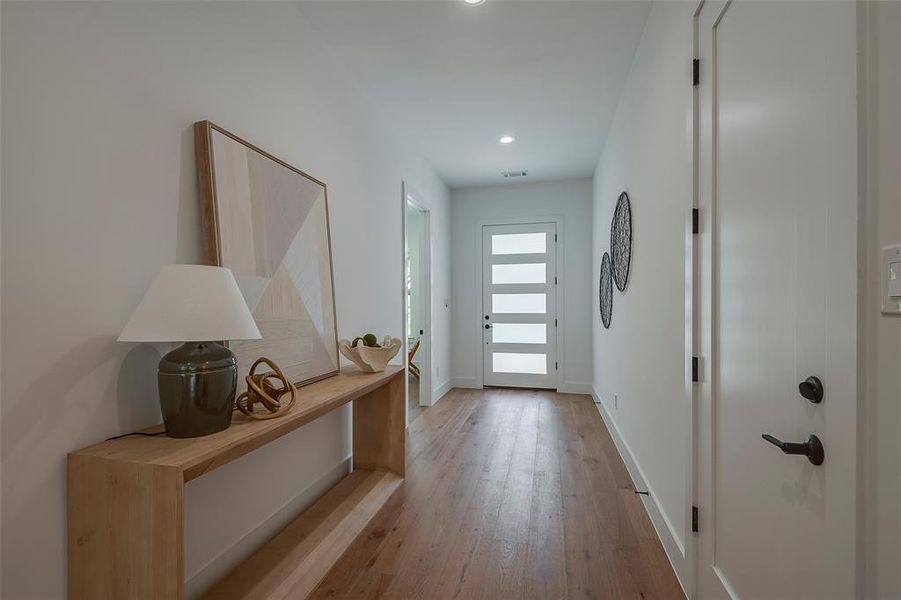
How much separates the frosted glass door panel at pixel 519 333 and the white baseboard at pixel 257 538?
3207 mm

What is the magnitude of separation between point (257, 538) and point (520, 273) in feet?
13.7

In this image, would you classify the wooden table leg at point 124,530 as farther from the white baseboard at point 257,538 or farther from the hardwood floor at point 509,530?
the hardwood floor at point 509,530

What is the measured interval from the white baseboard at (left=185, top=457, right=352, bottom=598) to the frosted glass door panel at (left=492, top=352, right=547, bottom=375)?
3172mm

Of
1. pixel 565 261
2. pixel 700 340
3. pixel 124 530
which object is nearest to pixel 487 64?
pixel 700 340

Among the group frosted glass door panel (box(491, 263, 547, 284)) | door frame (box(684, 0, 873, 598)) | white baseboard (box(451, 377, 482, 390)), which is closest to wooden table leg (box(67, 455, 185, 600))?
door frame (box(684, 0, 873, 598))

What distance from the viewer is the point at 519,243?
5.33 metres

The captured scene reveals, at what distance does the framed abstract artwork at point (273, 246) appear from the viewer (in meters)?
1.56

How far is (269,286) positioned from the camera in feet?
5.99

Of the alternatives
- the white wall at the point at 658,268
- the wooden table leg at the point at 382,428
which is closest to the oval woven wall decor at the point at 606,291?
the white wall at the point at 658,268

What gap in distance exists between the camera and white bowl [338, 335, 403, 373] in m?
2.30

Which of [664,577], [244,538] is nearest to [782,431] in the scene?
[664,577]

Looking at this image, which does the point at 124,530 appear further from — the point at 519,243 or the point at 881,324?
the point at 519,243

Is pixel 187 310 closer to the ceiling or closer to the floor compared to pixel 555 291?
closer to the floor

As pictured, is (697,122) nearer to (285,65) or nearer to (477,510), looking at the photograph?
(285,65)
